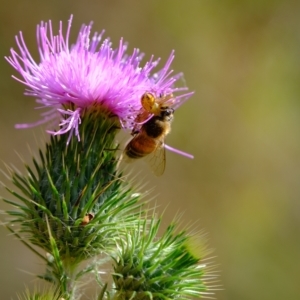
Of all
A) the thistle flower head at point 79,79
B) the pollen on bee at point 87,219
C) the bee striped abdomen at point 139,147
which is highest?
the thistle flower head at point 79,79

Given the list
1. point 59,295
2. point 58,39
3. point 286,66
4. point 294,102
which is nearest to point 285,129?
point 294,102

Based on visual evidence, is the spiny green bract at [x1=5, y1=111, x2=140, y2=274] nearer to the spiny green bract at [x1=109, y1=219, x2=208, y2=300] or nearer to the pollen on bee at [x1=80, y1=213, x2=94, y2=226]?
the pollen on bee at [x1=80, y1=213, x2=94, y2=226]

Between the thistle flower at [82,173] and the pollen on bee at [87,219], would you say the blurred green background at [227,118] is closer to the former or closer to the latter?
the thistle flower at [82,173]

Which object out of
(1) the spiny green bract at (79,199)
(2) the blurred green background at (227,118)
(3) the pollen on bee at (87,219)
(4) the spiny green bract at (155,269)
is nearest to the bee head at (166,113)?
(1) the spiny green bract at (79,199)

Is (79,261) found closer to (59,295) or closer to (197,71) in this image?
(59,295)

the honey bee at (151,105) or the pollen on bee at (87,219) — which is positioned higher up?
the honey bee at (151,105)

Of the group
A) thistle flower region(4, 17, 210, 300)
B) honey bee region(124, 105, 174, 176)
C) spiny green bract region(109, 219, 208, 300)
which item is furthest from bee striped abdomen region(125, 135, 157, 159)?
spiny green bract region(109, 219, 208, 300)

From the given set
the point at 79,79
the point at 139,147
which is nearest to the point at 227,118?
the point at 139,147
